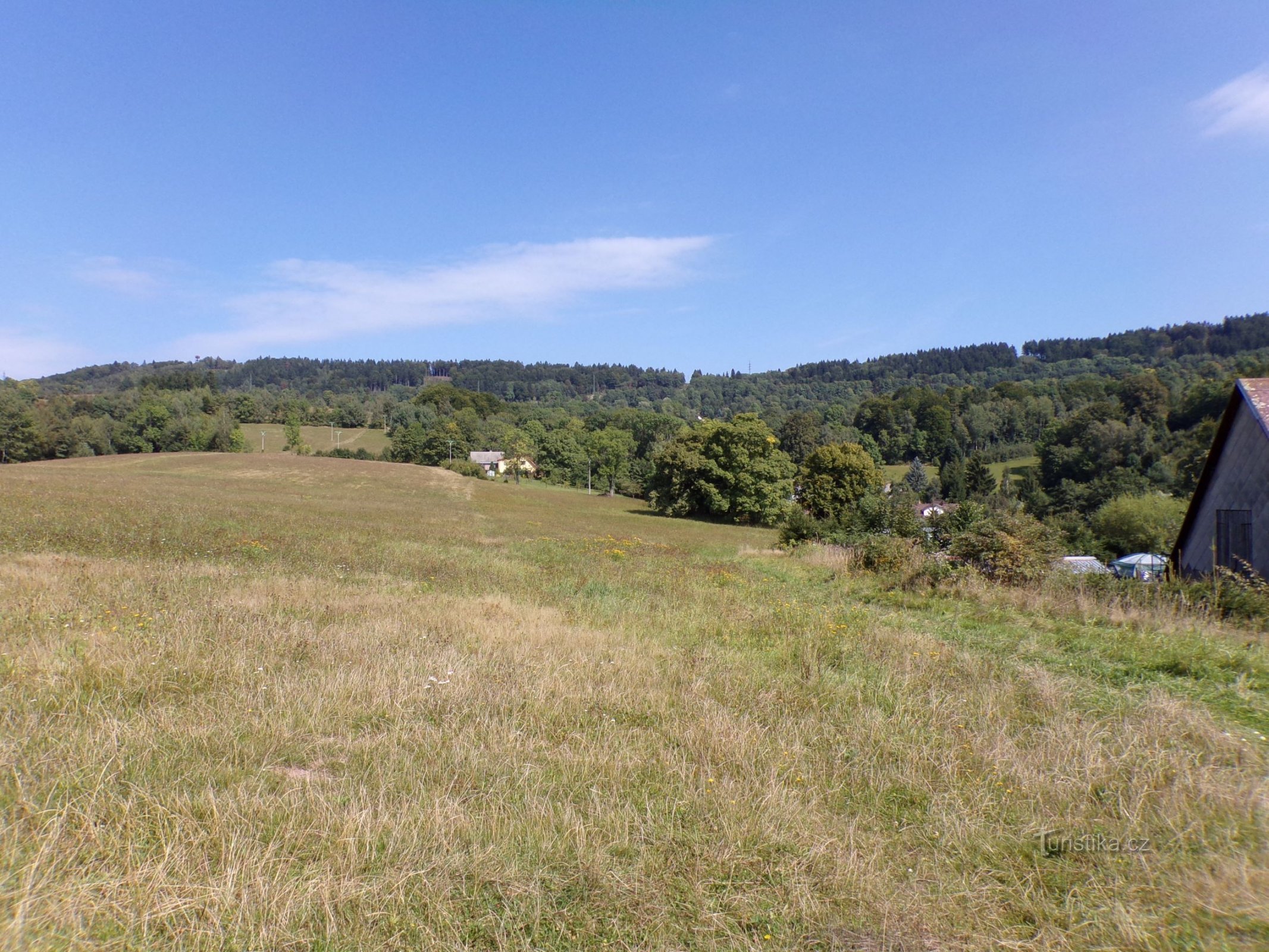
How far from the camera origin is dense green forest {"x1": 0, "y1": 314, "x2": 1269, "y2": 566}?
69.9 meters

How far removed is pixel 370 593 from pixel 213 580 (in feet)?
7.57

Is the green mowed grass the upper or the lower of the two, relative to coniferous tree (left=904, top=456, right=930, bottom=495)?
upper

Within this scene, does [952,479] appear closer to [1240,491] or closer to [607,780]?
[1240,491]

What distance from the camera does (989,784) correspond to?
4.36 meters

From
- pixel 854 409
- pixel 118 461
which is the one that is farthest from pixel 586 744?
pixel 854 409

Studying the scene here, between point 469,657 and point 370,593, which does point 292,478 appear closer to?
point 370,593

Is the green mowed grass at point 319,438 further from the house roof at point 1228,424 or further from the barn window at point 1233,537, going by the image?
the barn window at point 1233,537

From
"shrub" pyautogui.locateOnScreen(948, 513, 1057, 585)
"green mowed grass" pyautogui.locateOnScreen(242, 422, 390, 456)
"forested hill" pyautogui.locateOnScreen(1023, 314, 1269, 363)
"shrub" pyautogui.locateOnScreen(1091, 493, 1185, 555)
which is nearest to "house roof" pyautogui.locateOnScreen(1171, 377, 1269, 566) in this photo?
"shrub" pyautogui.locateOnScreen(948, 513, 1057, 585)

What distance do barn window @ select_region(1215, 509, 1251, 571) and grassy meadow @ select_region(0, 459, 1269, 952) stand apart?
8982 millimetres

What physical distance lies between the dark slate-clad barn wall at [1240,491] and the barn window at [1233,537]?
0.43ft

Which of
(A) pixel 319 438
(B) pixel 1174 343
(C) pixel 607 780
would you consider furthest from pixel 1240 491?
(B) pixel 1174 343

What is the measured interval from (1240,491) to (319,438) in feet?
407

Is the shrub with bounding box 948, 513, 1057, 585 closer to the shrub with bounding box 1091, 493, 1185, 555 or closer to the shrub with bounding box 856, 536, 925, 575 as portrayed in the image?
the shrub with bounding box 856, 536, 925, 575

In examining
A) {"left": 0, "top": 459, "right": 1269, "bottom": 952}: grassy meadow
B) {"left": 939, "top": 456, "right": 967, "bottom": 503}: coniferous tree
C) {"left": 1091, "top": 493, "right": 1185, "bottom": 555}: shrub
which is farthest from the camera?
{"left": 939, "top": 456, "right": 967, "bottom": 503}: coniferous tree
